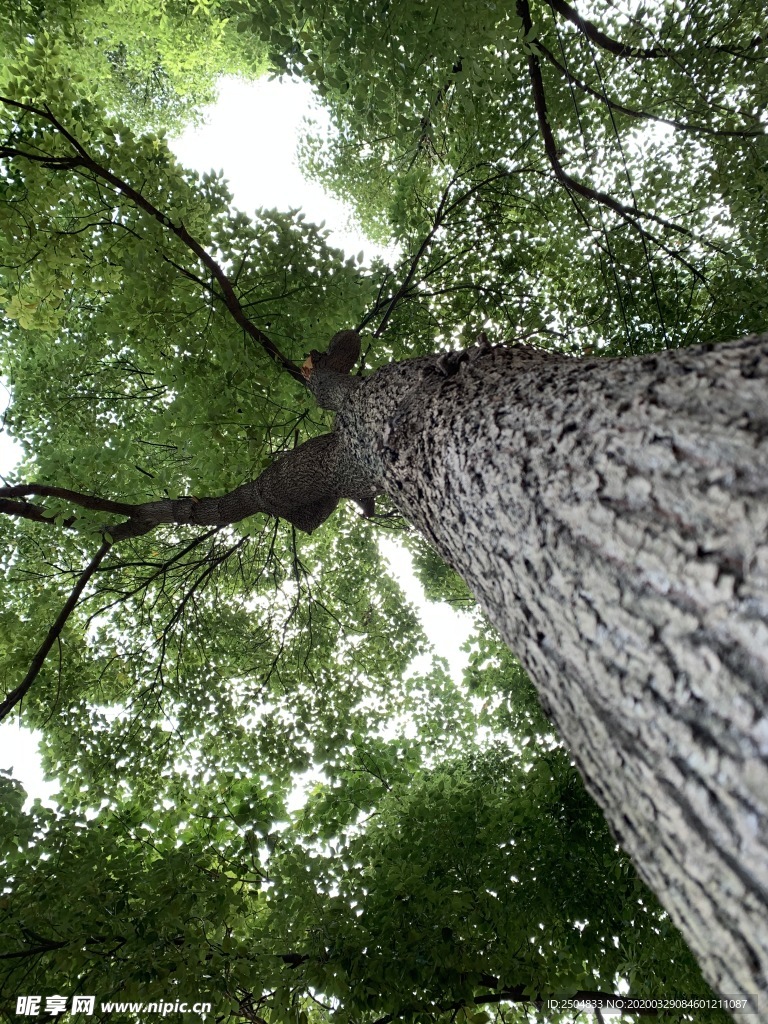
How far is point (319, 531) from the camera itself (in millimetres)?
7793

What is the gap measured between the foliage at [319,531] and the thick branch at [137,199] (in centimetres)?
6

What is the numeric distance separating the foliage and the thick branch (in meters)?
0.06

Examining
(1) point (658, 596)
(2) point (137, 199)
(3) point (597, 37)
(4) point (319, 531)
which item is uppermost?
(4) point (319, 531)

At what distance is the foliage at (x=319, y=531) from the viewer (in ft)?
11.0

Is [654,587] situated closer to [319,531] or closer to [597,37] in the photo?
[597,37]

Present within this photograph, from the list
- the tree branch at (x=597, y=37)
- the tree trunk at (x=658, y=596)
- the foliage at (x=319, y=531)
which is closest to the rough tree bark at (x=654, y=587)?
the tree trunk at (x=658, y=596)

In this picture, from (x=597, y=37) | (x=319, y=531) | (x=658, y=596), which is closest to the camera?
(x=658, y=596)

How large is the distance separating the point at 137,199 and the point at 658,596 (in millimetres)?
4631

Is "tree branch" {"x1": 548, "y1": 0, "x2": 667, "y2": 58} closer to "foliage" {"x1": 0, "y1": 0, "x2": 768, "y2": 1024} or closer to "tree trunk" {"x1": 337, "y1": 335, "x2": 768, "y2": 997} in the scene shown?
"foliage" {"x1": 0, "y1": 0, "x2": 768, "y2": 1024}

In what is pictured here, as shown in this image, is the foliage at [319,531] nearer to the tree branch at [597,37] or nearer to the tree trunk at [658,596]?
the tree branch at [597,37]

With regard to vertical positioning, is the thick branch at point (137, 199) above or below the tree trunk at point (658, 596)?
above

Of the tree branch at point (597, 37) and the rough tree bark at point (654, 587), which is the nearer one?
the rough tree bark at point (654, 587)

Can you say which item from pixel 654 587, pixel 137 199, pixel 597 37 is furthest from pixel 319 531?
pixel 654 587

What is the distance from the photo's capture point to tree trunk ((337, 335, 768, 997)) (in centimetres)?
94
